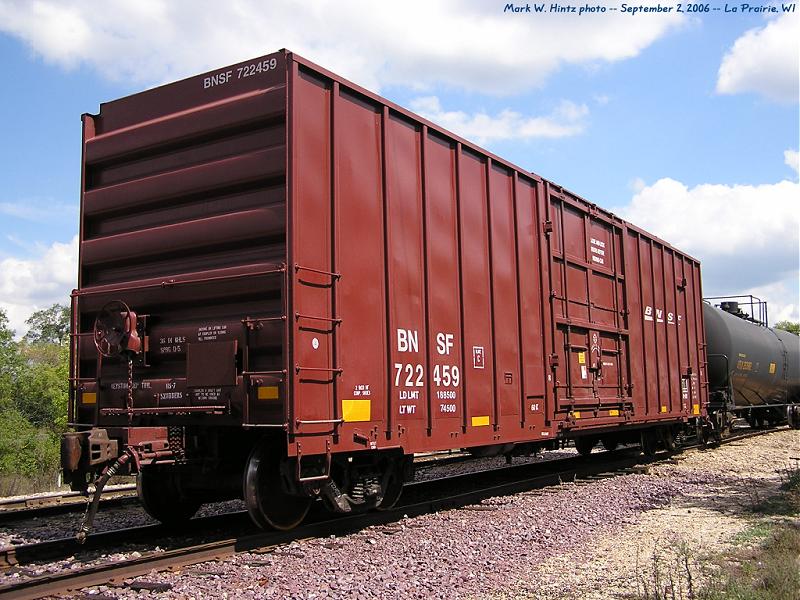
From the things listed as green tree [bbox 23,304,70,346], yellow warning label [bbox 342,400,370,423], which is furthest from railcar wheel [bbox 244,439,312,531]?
green tree [bbox 23,304,70,346]

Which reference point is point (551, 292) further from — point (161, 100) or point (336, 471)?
point (161, 100)

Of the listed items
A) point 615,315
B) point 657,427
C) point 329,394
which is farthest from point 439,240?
point 657,427

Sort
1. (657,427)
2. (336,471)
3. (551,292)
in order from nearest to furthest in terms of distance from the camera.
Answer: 1. (336,471)
2. (551,292)
3. (657,427)

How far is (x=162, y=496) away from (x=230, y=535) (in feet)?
2.85

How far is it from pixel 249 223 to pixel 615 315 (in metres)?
7.96

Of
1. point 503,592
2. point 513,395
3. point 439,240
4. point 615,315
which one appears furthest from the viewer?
point 615,315

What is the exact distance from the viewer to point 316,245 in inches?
274

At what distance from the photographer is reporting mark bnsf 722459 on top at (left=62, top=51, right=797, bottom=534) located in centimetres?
677

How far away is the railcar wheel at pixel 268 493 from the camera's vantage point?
22.3 ft

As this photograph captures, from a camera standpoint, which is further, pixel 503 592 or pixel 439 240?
pixel 439 240

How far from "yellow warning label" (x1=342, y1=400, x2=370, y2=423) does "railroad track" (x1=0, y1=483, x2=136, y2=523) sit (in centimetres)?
346

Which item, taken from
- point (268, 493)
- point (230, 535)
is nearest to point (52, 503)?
point (230, 535)

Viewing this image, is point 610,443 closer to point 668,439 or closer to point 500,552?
point 668,439

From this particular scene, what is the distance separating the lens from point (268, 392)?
6.59 meters
